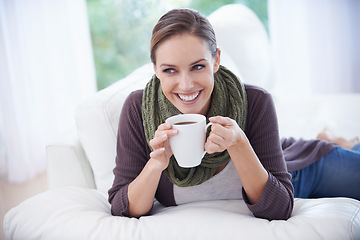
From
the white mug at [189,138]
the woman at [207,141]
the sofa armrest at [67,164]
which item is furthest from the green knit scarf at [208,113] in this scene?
the sofa armrest at [67,164]

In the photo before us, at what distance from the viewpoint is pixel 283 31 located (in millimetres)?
3354

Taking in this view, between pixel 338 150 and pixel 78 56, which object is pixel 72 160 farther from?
pixel 78 56

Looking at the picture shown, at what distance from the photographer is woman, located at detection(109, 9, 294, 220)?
111 centimetres

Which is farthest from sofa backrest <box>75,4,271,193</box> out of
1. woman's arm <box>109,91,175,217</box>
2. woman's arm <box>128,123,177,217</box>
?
woman's arm <box>128,123,177,217</box>

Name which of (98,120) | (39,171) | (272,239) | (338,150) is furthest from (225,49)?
(39,171)

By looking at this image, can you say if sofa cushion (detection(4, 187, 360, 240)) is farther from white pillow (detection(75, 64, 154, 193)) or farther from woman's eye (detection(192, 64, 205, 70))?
woman's eye (detection(192, 64, 205, 70))

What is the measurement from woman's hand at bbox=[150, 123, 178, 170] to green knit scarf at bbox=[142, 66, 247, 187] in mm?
105

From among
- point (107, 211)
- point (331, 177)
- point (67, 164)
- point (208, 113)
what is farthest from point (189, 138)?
point (331, 177)

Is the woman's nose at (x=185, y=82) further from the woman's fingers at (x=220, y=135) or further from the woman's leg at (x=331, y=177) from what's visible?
the woman's leg at (x=331, y=177)

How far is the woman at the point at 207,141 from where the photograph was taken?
111 centimetres

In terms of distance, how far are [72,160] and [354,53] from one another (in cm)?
274

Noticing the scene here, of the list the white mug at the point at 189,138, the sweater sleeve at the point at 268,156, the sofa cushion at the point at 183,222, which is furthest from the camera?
the sweater sleeve at the point at 268,156

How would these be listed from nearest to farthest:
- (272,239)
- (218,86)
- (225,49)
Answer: (272,239)
(218,86)
(225,49)

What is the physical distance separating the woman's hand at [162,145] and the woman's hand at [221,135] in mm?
100
